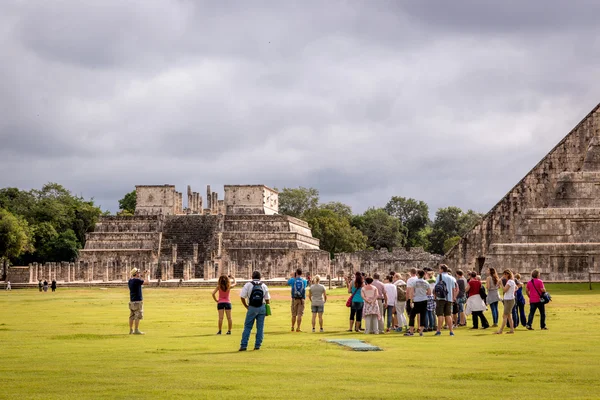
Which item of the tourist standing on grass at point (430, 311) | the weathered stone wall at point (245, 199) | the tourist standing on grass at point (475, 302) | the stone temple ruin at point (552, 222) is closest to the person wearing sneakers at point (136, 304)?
→ the tourist standing on grass at point (430, 311)

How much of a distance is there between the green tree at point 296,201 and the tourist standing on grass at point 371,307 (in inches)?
4156

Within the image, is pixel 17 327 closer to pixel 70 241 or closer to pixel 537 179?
pixel 537 179

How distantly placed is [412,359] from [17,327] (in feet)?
37.7

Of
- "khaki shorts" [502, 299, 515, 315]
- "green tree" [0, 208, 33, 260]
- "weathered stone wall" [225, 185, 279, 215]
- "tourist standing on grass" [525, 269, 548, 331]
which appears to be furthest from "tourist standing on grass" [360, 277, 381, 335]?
"weathered stone wall" [225, 185, 279, 215]

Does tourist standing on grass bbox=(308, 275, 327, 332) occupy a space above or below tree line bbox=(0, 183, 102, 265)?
below

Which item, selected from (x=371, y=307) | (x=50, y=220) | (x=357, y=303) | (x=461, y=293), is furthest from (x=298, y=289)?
(x=50, y=220)

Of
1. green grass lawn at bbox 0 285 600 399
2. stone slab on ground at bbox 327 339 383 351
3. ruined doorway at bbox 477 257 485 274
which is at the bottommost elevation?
green grass lawn at bbox 0 285 600 399

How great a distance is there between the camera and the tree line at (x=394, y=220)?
399 ft

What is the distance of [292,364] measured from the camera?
13.8 m

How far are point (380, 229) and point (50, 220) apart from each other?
49176 millimetres

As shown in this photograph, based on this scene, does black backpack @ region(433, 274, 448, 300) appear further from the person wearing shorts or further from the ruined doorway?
the ruined doorway

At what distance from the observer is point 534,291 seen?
2044cm

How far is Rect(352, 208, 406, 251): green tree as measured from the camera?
130m

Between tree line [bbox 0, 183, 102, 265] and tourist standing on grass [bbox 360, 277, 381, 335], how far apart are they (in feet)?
193
